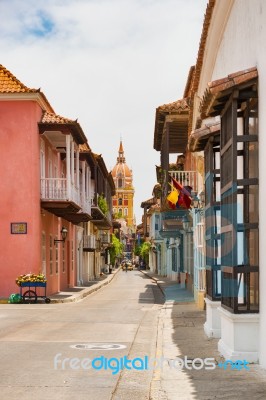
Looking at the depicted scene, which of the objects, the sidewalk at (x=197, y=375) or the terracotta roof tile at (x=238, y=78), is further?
the terracotta roof tile at (x=238, y=78)

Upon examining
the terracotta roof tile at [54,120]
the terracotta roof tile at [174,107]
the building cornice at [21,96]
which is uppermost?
the building cornice at [21,96]

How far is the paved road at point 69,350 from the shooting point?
27.3 feet

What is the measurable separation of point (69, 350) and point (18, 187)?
15658mm

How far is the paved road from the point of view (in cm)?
834

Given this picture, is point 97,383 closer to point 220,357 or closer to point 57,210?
point 220,357

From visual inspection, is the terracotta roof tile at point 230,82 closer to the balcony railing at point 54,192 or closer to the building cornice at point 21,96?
the building cornice at point 21,96

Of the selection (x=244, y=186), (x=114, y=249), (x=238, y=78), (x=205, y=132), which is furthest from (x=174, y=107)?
(x=114, y=249)

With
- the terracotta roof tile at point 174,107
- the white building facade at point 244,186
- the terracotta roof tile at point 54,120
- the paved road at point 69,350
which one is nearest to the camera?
the paved road at point 69,350

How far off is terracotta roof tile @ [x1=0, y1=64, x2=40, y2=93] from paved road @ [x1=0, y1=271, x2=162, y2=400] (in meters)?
8.43

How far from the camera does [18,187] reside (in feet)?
88.7

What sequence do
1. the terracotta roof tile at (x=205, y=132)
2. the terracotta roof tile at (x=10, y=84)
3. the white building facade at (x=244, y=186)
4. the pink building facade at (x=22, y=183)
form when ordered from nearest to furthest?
the white building facade at (x=244, y=186) → the terracotta roof tile at (x=205, y=132) → the terracotta roof tile at (x=10, y=84) → the pink building facade at (x=22, y=183)

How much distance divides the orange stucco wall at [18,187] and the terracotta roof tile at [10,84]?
47 centimetres

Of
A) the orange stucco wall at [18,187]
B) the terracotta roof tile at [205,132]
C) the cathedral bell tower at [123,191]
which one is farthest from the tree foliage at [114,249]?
the cathedral bell tower at [123,191]

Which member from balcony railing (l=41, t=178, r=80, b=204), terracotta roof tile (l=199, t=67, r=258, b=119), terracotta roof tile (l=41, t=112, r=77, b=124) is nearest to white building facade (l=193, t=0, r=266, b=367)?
terracotta roof tile (l=199, t=67, r=258, b=119)
